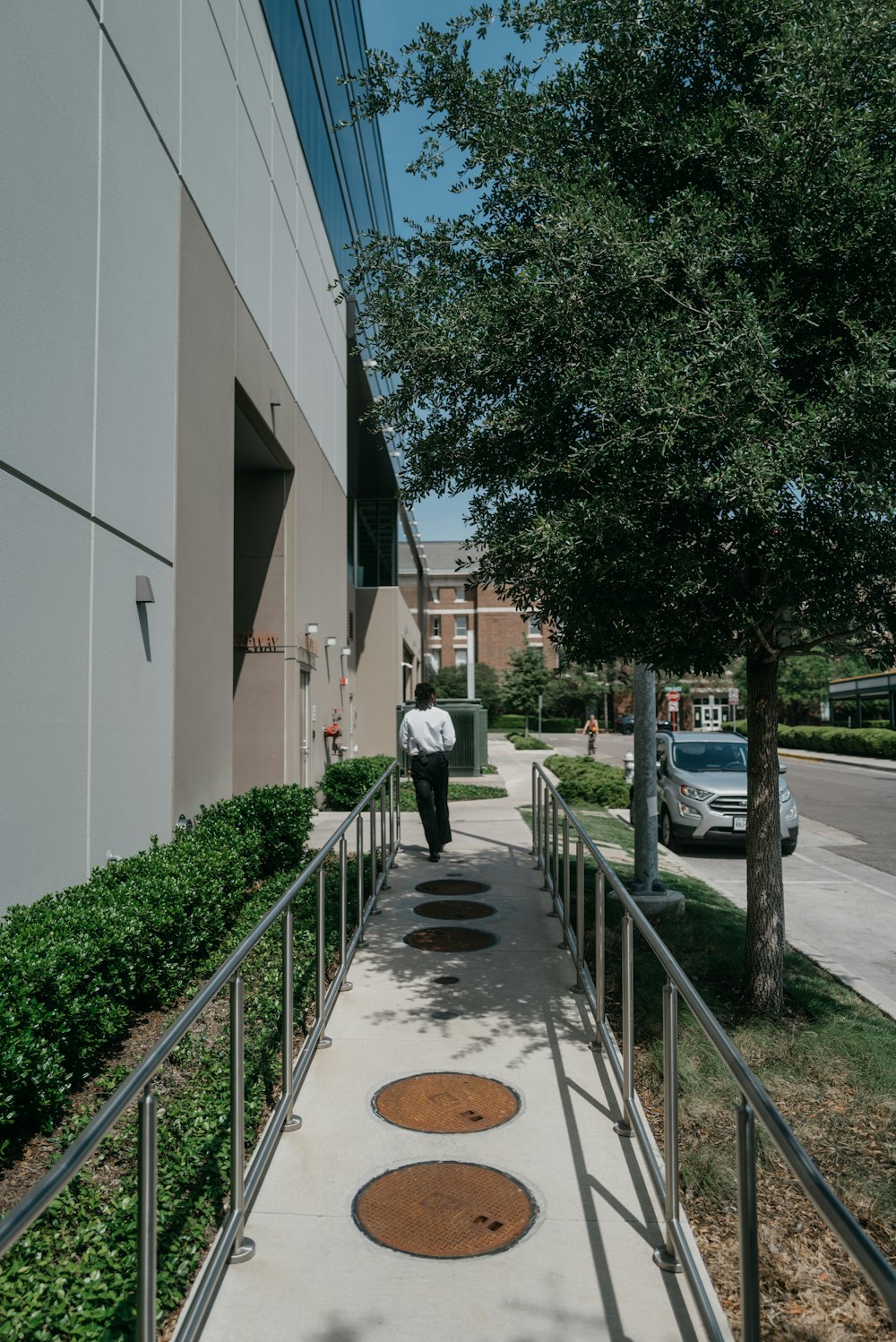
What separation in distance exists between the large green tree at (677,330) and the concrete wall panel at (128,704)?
2273mm

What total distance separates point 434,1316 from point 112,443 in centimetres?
530

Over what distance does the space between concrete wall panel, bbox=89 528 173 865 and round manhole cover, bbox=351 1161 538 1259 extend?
129 inches

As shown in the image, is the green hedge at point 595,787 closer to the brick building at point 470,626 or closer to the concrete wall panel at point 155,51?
the concrete wall panel at point 155,51

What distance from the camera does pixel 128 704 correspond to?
6500 millimetres

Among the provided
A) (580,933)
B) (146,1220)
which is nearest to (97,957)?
(146,1220)

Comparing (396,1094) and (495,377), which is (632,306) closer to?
(495,377)

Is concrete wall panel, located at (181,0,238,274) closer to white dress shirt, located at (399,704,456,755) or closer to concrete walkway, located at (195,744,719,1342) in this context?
white dress shirt, located at (399,704,456,755)

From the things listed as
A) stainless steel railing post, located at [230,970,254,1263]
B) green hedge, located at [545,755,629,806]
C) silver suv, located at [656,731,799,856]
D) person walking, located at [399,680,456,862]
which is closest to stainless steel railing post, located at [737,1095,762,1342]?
stainless steel railing post, located at [230,970,254,1263]

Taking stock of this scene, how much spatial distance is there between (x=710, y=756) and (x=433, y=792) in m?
5.96

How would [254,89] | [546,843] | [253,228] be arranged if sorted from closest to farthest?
[546,843] → [253,228] → [254,89]

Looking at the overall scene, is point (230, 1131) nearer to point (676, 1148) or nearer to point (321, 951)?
point (321, 951)

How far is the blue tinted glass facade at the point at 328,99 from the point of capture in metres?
12.6

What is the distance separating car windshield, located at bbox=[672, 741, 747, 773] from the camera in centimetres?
1333

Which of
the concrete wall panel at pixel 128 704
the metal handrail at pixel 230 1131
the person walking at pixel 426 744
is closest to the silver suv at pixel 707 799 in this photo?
the person walking at pixel 426 744
